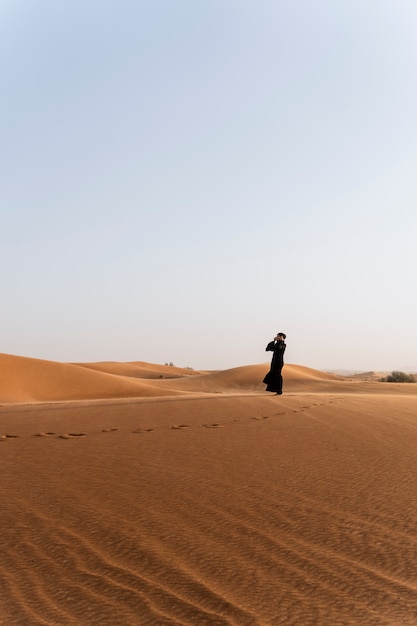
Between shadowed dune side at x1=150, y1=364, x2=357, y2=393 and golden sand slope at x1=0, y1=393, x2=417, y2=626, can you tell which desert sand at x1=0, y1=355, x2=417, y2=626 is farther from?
shadowed dune side at x1=150, y1=364, x2=357, y2=393

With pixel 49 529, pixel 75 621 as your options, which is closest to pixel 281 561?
pixel 75 621

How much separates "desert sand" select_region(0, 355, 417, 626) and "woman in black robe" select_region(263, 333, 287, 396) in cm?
625

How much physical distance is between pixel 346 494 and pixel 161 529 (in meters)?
1.52

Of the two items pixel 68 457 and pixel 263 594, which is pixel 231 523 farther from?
pixel 68 457

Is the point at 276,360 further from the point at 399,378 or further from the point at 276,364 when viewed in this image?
the point at 399,378

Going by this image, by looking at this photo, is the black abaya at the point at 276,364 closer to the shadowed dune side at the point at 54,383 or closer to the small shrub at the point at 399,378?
the shadowed dune side at the point at 54,383

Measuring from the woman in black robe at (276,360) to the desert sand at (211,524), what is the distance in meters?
6.25

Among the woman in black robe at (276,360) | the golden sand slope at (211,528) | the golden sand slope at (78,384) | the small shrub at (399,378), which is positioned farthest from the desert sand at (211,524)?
the small shrub at (399,378)

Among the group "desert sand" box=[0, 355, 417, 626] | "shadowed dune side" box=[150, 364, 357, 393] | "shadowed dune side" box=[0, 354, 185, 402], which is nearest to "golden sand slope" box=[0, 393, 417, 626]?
"desert sand" box=[0, 355, 417, 626]

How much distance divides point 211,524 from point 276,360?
34.9 feet

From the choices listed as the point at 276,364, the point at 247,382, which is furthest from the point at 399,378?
the point at 276,364

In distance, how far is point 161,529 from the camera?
4074 millimetres

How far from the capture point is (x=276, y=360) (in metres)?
14.7

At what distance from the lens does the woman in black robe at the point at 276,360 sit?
1442 cm
